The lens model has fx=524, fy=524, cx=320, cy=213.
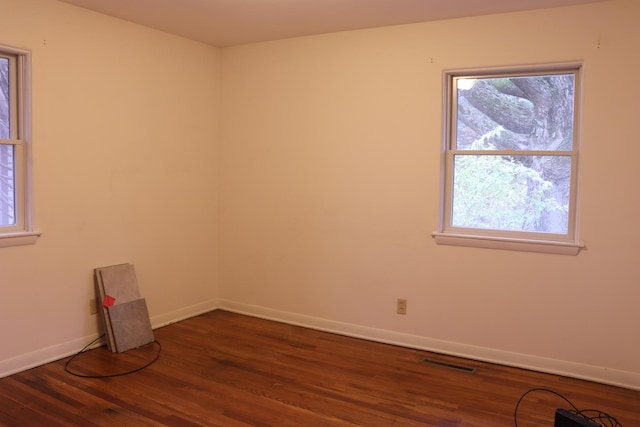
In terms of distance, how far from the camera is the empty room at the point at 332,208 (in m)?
3.33

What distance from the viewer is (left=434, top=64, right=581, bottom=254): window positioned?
3.63m

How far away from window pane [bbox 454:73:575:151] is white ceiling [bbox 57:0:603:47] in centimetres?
50

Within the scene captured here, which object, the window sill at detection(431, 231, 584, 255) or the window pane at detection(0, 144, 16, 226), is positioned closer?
the window pane at detection(0, 144, 16, 226)

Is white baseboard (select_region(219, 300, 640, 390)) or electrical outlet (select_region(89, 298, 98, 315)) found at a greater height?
electrical outlet (select_region(89, 298, 98, 315))

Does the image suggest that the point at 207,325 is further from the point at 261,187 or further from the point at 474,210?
the point at 474,210

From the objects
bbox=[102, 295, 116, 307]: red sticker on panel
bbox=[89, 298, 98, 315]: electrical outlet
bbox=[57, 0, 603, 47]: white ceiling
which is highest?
bbox=[57, 0, 603, 47]: white ceiling

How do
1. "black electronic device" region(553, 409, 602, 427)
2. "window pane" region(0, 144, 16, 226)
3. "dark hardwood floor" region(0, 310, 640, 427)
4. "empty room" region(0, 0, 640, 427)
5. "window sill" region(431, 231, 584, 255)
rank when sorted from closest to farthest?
"black electronic device" region(553, 409, 602, 427) < "dark hardwood floor" region(0, 310, 640, 427) < "empty room" region(0, 0, 640, 427) < "window pane" region(0, 144, 16, 226) < "window sill" region(431, 231, 584, 255)

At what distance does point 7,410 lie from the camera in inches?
114

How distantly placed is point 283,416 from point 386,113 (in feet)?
7.83

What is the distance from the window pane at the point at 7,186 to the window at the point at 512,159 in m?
3.00

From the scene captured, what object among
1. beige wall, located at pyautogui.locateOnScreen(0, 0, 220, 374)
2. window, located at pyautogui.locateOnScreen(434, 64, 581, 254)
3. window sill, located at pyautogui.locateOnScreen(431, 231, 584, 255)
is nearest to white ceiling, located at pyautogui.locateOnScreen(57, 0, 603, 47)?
beige wall, located at pyautogui.locateOnScreen(0, 0, 220, 374)

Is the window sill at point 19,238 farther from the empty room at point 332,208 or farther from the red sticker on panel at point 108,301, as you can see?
the red sticker on panel at point 108,301

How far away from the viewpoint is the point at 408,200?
4.08 metres

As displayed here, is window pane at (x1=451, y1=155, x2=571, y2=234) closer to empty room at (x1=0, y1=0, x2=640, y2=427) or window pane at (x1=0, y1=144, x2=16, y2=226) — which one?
empty room at (x1=0, y1=0, x2=640, y2=427)
